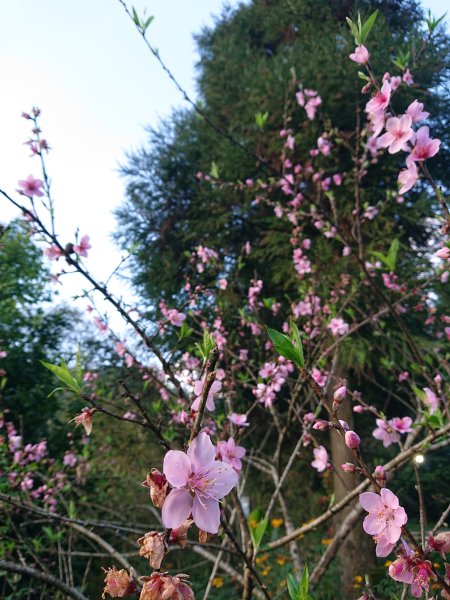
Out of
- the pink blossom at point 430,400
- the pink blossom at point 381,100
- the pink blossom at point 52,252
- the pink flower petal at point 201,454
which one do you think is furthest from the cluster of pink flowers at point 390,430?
the pink blossom at point 52,252

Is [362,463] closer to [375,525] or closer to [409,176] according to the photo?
[375,525]

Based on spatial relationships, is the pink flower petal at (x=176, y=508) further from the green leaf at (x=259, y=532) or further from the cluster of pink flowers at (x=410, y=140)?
the cluster of pink flowers at (x=410, y=140)

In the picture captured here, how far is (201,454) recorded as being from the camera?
688 millimetres

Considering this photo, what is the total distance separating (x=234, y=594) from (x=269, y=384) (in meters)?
3.42

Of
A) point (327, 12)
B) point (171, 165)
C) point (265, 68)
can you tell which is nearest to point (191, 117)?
point (171, 165)

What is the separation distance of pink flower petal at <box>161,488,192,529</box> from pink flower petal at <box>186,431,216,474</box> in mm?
40

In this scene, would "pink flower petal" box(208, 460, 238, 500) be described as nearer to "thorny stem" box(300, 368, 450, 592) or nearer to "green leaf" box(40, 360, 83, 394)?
"thorny stem" box(300, 368, 450, 592)

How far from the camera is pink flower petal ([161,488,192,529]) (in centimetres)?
63

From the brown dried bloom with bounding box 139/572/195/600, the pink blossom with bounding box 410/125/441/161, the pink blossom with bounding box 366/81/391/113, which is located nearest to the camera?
the brown dried bloom with bounding box 139/572/195/600

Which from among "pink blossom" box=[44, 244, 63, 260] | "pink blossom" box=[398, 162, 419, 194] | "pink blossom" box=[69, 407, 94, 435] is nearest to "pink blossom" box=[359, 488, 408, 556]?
"pink blossom" box=[69, 407, 94, 435]

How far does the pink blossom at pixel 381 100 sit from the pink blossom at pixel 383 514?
3.94ft

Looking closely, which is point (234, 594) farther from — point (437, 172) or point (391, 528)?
point (437, 172)

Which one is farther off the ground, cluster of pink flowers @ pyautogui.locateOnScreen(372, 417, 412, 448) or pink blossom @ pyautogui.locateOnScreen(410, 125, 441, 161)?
pink blossom @ pyautogui.locateOnScreen(410, 125, 441, 161)

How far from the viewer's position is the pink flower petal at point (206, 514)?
678 mm
